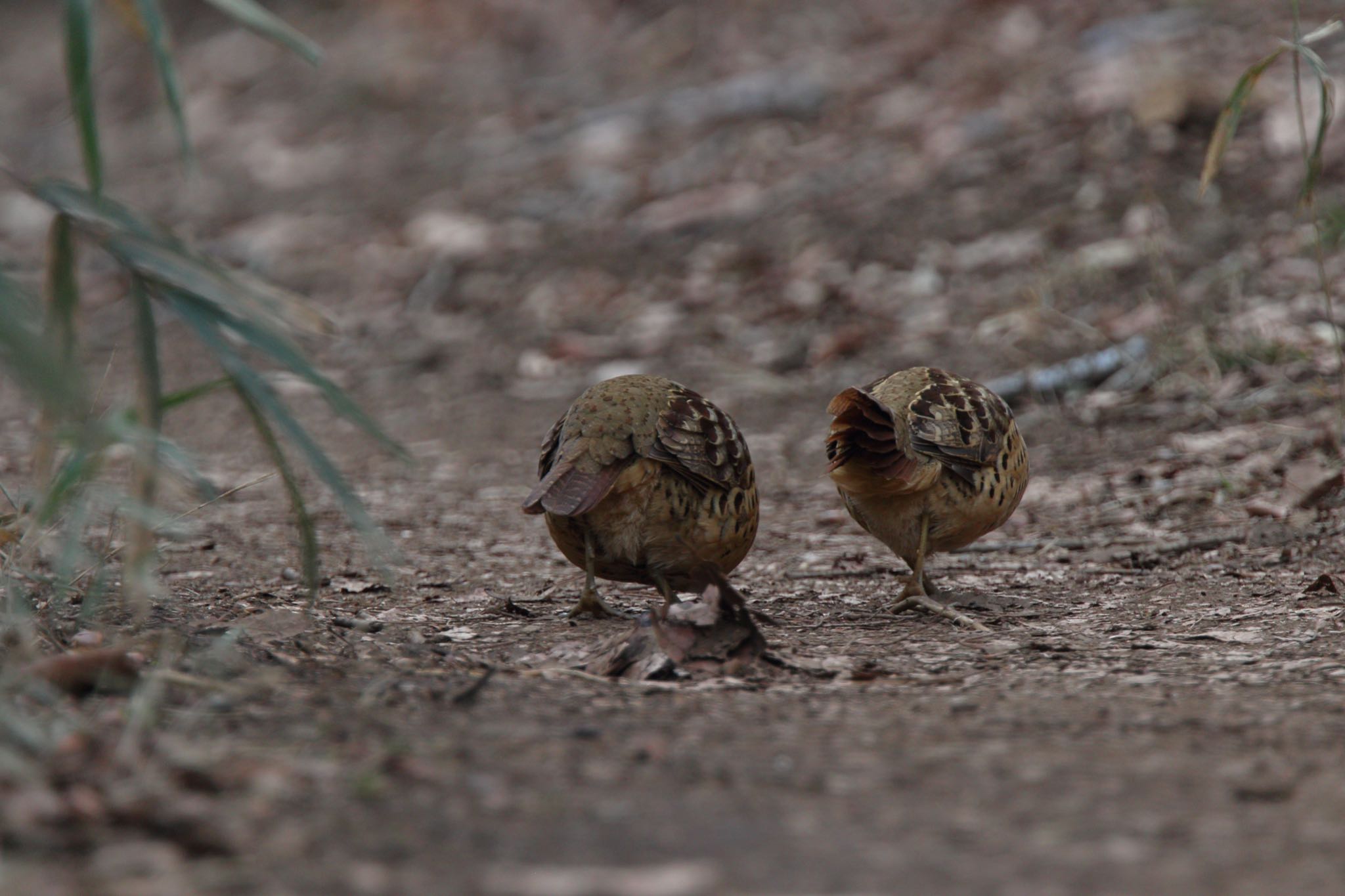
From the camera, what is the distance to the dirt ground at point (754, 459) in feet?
7.21

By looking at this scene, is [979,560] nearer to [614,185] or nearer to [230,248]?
[614,185]

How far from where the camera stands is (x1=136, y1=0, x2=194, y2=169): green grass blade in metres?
2.82

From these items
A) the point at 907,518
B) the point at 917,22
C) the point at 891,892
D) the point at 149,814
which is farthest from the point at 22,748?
the point at 917,22

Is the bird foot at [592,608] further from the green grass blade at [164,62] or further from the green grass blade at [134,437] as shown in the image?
the green grass blade at [164,62]

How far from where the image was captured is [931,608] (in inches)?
162

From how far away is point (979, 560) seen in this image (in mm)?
4977

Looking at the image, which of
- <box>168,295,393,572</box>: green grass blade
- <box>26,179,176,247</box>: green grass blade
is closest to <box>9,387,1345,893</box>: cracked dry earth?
A: <box>168,295,393,572</box>: green grass blade

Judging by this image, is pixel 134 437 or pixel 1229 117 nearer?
pixel 134 437

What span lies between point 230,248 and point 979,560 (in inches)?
302

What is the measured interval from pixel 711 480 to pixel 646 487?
0.19 m

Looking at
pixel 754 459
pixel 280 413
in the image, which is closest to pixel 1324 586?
pixel 280 413

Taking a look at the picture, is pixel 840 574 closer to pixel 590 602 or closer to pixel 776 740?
pixel 590 602

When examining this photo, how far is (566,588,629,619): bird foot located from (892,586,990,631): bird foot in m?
0.82

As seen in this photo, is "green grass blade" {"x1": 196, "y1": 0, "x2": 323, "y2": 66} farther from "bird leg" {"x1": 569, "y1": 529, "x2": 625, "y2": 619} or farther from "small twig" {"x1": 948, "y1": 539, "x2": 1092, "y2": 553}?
"small twig" {"x1": 948, "y1": 539, "x2": 1092, "y2": 553}
